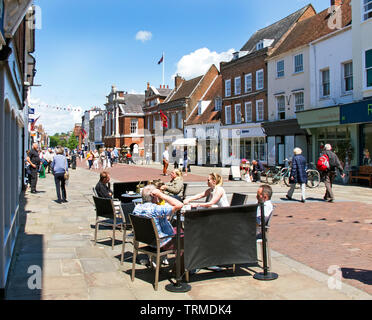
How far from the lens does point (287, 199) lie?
13219 millimetres

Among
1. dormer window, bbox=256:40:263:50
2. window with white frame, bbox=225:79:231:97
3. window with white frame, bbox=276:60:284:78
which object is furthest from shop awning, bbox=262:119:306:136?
window with white frame, bbox=225:79:231:97

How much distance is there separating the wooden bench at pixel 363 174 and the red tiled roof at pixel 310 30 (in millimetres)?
8327

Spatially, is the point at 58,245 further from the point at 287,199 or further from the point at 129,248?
the point at 287,199

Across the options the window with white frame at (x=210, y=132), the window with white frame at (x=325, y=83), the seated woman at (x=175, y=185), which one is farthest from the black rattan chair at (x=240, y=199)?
the window with white frame at (x=210, y=132)

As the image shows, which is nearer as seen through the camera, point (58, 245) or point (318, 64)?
point (58, 245)

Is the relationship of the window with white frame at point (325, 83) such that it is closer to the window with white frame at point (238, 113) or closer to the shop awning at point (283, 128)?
the shop awning at point (283, 128)

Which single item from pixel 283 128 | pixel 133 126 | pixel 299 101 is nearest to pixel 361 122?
pixel 299 101

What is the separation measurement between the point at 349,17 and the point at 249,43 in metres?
15.2

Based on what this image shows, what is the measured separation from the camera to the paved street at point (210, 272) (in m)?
4.61

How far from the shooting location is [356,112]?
19.5 metres

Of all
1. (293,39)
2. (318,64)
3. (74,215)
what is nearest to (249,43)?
(293,39)

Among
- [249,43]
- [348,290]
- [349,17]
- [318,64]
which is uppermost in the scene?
[249,43]

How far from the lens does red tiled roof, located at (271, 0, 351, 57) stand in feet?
76.0

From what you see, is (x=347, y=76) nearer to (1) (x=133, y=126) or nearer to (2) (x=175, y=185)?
(2) (x=175, y=185)
